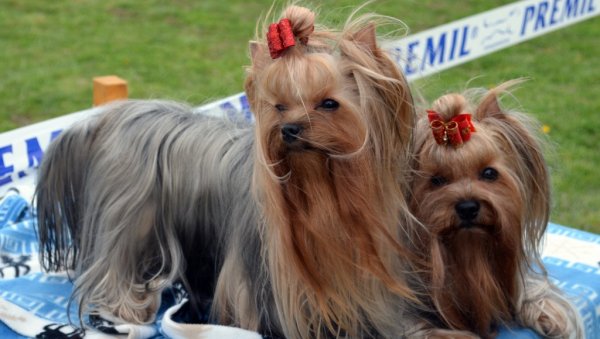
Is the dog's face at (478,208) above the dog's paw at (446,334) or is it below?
above

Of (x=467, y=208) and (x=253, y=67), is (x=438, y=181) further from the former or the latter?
(x=253, y=67)

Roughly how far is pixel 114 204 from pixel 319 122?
92 cm

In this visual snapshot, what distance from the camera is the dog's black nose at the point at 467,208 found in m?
2.27

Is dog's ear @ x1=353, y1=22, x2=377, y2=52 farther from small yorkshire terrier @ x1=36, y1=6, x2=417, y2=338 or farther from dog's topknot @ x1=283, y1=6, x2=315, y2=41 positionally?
dog's topknot @ x1=283, y1=6, x2=315, y2=41

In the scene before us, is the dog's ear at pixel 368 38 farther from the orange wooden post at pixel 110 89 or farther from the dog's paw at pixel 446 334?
the orange wooden post at pixel 110 89

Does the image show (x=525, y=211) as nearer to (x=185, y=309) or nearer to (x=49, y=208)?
(x=185, y=309)

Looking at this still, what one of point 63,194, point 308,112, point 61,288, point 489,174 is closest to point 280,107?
point 308,112

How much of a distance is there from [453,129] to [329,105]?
18.2 inches

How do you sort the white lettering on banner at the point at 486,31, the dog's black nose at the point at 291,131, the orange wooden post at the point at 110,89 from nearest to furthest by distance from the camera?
the dog's black nose at the point at 291,131, the orange wooden post at the point at 110,89, the white lettering on banner at the point at 486,31

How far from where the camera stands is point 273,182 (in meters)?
2.03

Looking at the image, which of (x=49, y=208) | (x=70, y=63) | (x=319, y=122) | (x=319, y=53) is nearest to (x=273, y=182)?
(x=319, y=122)

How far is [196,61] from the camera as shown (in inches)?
263

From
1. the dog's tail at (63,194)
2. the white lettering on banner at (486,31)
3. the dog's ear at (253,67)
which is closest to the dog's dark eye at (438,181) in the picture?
the dog's ear at (253,67)

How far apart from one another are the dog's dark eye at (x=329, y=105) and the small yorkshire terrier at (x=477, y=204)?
43cm
